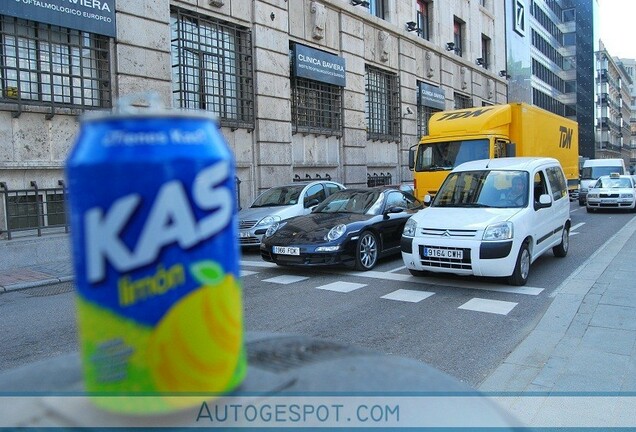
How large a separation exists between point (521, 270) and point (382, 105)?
55.6 feet

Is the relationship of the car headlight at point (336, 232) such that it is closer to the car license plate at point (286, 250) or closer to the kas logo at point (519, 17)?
the car license plate at point (286, 250)

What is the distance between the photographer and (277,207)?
39.3ft

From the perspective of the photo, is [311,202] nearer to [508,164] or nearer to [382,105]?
[508,164]

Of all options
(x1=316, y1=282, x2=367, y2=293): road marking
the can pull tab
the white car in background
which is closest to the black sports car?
(x1=316, y1=282, x2=367, y2=293): road marking

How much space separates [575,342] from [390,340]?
1.66m

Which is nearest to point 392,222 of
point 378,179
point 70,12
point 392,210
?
point 392,210

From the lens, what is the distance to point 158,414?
0.92 meters

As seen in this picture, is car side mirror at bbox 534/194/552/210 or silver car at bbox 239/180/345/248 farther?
silver car at bbox 239/180/345/248

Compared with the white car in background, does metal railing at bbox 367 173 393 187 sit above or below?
above

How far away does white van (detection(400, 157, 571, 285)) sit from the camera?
711 cm

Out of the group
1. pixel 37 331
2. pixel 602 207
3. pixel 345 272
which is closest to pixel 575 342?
pixel 345 272

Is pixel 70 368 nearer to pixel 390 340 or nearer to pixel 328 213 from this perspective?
pixel 390 340

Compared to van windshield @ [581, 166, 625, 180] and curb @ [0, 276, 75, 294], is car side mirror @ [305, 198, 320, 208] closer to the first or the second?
curb @ [0, 276, 75, 294]

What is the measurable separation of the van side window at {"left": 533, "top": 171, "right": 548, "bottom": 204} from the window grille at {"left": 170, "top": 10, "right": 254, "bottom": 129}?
29.9 feet
